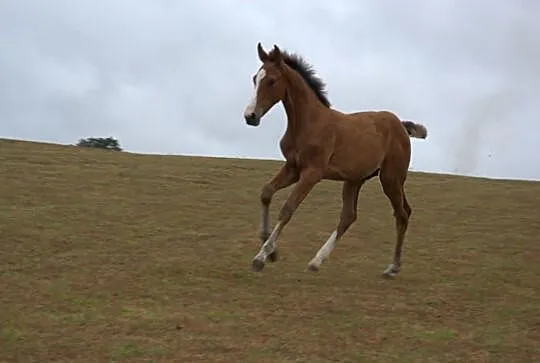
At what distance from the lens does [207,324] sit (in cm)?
766

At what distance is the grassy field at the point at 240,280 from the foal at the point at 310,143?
0.55 meters

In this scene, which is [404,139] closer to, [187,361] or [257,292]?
[257,292]

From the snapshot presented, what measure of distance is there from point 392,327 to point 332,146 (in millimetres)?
2745

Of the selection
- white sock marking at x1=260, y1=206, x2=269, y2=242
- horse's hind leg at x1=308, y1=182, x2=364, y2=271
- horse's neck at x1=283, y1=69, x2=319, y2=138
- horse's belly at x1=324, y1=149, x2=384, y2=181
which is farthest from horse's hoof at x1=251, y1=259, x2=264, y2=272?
horse's neck at x1=283, y1=69, x2=319, y2=138

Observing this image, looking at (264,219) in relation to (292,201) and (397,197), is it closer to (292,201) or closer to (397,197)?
(292,201)

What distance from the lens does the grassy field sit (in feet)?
23.7

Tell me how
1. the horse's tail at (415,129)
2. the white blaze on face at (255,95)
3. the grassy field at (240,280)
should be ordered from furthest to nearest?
the horse's tail at (415,129) → the white blaze on face at (255,95) → the grassy field at (240,280)

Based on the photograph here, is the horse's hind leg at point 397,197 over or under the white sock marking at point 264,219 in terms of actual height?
over

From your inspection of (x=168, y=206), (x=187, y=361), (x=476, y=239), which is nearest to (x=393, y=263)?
(x=476, y=239)

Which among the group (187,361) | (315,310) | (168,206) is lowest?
(187,361)

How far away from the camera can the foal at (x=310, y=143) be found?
32.2ft

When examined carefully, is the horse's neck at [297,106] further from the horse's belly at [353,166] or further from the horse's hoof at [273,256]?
the horse's hoof at [273,256]

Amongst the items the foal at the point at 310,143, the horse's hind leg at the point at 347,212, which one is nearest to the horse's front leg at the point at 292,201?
the foal at the point at 310,143

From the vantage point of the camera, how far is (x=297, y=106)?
33.3ft
